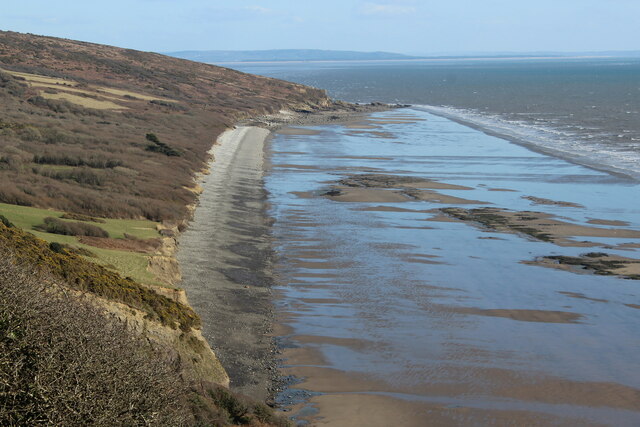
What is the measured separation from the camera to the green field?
16.6m

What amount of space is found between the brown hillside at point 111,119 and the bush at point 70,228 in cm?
354

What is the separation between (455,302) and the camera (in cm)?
1958

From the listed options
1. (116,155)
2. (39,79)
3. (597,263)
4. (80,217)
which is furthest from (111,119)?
(597,263)

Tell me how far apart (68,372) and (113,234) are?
547 inches

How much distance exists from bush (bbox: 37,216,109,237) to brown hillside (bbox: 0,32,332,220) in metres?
3.54

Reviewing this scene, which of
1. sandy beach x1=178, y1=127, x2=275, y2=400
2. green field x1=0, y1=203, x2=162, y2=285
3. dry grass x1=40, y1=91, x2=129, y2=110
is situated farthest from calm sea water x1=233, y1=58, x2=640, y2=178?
dry grass x1=40, y1=91, x2=129, y2=110

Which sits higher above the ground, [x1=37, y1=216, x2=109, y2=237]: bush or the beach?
[x1=37, y1=216, x2=109, y2=237]: bush

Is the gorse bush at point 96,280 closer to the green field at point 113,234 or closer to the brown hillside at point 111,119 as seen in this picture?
the green field at point 113,234

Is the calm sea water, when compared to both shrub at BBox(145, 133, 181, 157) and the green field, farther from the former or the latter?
the green field

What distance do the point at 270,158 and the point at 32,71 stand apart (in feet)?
109

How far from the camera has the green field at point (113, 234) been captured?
16603mm

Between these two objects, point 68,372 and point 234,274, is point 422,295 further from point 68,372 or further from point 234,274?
point 68,372

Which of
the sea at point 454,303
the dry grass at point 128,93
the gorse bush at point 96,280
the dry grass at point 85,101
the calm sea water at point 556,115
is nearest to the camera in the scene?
the gorse bush at point 96,280

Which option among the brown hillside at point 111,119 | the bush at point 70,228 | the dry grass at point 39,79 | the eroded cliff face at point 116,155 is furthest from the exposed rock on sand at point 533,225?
the dry grass at point 39,79
